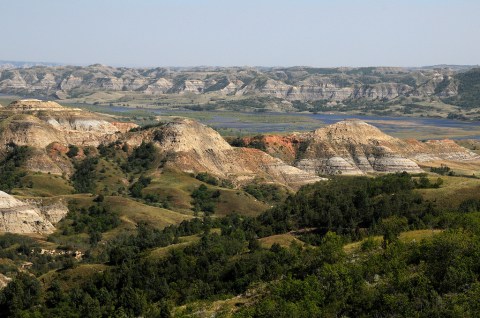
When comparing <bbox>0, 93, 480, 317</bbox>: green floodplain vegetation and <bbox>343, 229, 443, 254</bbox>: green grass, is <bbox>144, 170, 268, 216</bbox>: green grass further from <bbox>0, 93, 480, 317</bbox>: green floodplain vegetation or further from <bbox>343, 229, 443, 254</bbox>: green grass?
<bbox>343, 229, 443, 254</bbox>: green grass

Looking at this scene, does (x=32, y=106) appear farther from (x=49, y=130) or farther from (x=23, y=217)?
(x=23, y=217)

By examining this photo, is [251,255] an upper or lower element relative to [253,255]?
lower

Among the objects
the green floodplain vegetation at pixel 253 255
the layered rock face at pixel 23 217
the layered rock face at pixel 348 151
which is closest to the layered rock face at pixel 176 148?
the layered rock face at pixel 348 151

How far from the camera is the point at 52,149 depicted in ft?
468

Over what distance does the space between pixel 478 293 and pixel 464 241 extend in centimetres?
993

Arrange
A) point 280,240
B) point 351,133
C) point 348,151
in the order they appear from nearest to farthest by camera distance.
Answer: point 280,240, point 348,151, point 351,133

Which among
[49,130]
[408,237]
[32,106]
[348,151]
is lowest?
[348,151]

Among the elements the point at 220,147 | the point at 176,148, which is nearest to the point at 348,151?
the point at 220,147

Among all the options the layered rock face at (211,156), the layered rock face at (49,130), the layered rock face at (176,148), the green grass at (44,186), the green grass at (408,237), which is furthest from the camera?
the layered rock face at (211,156)

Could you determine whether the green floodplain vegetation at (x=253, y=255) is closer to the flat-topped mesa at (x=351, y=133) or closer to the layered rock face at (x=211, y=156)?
the layered rock face at (x=211, y=156)

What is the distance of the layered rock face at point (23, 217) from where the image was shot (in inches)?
3846

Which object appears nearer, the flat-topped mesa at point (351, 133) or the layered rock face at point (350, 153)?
the layered rock face at point (350, 153)

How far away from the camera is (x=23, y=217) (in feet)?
326

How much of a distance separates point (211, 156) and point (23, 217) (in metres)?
59.1
